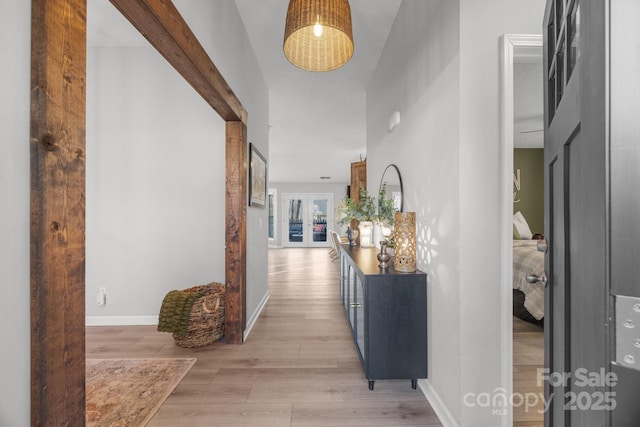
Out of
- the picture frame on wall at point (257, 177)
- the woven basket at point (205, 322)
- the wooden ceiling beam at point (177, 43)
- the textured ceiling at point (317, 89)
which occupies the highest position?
the textured ceiling at point (317, 89)

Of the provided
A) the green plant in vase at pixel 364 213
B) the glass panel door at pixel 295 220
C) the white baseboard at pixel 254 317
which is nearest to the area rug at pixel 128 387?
the white baseboard at pixel 254 317

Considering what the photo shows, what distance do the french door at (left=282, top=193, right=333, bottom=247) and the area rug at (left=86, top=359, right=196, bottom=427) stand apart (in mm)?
8717

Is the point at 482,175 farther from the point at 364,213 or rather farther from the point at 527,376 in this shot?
the point at 364,213

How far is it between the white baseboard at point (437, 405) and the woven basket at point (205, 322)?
1.76 metres

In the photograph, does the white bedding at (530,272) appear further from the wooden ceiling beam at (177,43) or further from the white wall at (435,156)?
the wooden ceiling beam at (177,43)

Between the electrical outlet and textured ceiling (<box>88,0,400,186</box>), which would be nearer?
textured ceiling (<box>88,0,400,186</box>)

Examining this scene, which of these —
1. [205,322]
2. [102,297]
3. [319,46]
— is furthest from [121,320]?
[319,46]

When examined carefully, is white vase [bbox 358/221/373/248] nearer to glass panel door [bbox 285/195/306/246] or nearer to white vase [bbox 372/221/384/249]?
white vase [bbox 372/221/384/249]

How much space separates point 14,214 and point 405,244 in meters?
1.85

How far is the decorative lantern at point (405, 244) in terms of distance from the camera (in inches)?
76.9

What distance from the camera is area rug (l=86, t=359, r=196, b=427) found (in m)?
1.68

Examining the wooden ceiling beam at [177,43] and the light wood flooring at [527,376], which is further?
the light wood flooring at [527,376]

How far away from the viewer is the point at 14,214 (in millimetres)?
713

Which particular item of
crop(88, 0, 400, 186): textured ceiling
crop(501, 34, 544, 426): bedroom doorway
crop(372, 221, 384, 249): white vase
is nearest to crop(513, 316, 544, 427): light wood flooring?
crop(501, 34, 544, 426): bedroom doorway
